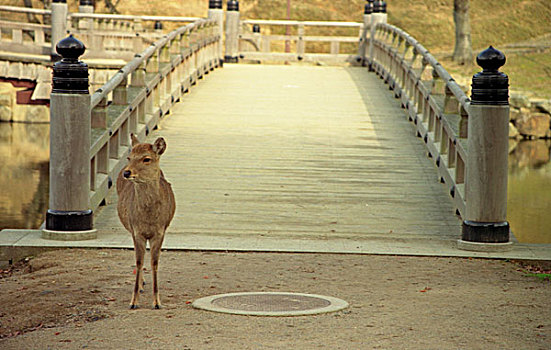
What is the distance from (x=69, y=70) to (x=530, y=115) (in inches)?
1009

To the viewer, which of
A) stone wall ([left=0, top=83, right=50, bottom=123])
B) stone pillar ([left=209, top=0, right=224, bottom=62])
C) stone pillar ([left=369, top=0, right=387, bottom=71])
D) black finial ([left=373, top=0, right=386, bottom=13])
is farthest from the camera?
stone wall ([left=0, top=83, right=50, bottom=123])

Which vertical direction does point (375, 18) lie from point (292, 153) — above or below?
above

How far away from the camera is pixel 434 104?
42.1 ft

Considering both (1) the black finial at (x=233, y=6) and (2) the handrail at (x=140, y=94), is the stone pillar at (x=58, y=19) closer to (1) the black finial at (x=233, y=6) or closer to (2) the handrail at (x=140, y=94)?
(1) the black finial at (x=233, y=6)

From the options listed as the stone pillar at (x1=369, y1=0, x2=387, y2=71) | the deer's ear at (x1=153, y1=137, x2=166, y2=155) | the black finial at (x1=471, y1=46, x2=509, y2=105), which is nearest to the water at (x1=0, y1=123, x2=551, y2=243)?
the stone pillar at (x1=369, y1=0, x2=387, y2=71)

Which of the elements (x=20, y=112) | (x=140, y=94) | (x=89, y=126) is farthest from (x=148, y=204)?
(x=20, y=112)

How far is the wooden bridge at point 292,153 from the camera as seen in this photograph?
892cm

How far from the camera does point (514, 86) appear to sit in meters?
34.8

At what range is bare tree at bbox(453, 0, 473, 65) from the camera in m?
34.6

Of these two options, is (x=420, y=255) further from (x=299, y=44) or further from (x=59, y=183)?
(x=299, y=44)

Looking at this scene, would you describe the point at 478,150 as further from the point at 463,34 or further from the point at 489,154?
the point at 463,34

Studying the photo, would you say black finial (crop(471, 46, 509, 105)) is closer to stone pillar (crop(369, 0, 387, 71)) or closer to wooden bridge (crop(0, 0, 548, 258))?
wooden bridge (crop(0, 0, 548, 258))

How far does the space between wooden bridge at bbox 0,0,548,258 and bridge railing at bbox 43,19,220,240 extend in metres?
0.02

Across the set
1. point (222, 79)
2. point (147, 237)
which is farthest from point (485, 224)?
point (222, 79)
